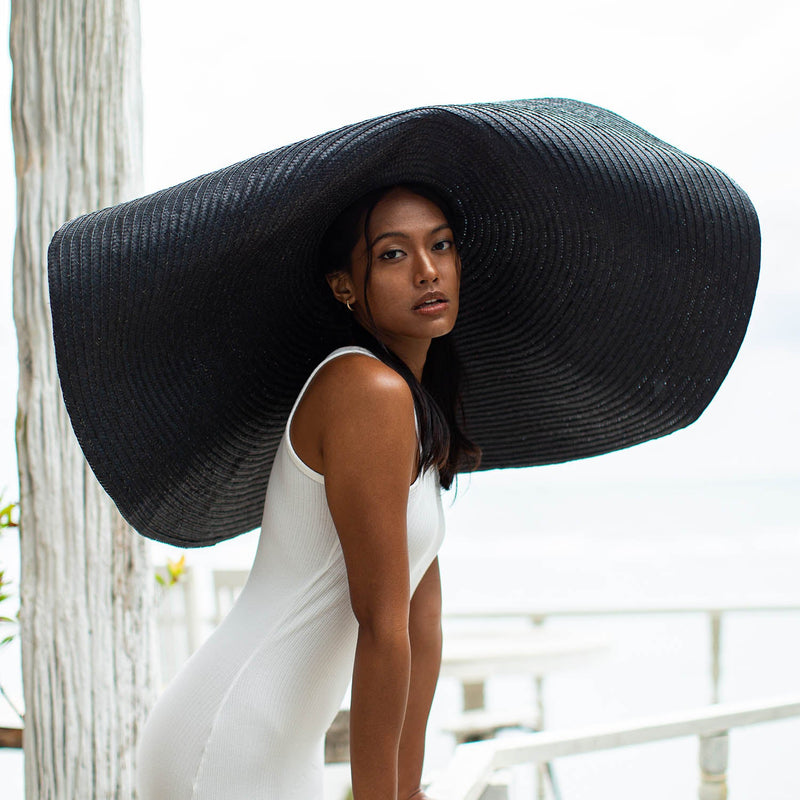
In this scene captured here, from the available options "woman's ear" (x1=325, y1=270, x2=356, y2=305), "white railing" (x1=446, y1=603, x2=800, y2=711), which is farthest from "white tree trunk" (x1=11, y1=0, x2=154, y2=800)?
"white railing" (x1=446, y1=603, x2=800, y2=711)

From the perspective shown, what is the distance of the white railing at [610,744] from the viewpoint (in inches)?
45.2

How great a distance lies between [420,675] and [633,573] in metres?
14.8

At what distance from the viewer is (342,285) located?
3.74 ft

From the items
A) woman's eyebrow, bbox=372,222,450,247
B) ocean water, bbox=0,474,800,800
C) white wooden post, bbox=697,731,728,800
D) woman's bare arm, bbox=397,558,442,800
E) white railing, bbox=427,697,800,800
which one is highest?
woman's eyebrow, bbox=372,222,450,247

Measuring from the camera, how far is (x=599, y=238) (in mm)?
1241

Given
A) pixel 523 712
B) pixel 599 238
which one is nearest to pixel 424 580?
pixel 599 238

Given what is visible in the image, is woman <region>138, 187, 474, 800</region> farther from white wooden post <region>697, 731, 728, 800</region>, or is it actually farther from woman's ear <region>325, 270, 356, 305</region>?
white wooden post <region>697, 731, 728, 800</region>

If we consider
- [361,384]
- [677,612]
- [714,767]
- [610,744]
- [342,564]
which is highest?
[361,384]

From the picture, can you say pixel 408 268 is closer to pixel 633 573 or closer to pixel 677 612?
pixel 677 612

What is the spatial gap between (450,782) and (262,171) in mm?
744

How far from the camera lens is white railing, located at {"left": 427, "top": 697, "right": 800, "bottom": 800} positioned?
1.15 meters

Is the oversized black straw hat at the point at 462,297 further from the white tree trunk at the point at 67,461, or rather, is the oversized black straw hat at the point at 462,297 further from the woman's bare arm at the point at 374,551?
the white tree trunk at the point at 67,461

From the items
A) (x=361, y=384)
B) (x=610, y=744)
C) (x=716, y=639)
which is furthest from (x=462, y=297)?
(x=716, y=639)

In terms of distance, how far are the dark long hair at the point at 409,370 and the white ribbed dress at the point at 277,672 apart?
0.05m
